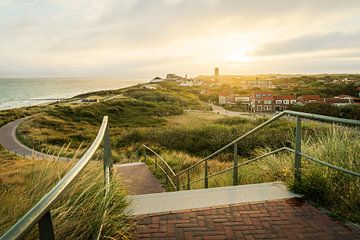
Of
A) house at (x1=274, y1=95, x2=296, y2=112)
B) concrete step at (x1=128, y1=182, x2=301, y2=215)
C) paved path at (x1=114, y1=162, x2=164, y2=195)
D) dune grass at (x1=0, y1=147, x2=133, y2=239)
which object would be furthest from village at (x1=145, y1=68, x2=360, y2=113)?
dune grass at (x1=0, y1=147, x2=133, y2=239)

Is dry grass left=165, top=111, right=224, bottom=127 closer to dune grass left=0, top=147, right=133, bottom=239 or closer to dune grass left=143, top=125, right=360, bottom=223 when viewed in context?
dune grass left=143, top=125, right=360, bottom=223

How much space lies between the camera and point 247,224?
3.06 m

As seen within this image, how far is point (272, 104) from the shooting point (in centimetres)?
3278

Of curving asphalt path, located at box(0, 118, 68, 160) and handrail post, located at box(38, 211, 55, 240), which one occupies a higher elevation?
handrail post, located at box(38, 211, 55, 240)

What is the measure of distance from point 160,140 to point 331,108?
12.4m

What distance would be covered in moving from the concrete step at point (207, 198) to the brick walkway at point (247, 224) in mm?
144

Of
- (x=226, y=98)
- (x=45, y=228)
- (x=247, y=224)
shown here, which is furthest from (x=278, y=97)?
(x=226, y=98)

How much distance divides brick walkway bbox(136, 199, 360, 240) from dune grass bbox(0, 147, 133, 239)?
0.32m

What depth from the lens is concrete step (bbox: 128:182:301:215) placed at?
3518 millimetres

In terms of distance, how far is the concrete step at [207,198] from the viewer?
352cm

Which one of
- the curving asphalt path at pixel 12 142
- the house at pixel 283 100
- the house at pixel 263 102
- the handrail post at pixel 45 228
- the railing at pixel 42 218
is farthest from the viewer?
the house at pixel 263 102

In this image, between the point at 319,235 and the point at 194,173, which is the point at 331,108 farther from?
the point at 319,235

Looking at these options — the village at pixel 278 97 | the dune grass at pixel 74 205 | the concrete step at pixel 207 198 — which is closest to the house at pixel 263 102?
the village at pixel 278 97

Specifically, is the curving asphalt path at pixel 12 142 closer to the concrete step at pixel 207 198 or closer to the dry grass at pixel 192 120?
the concrete step at pixel 207 198
